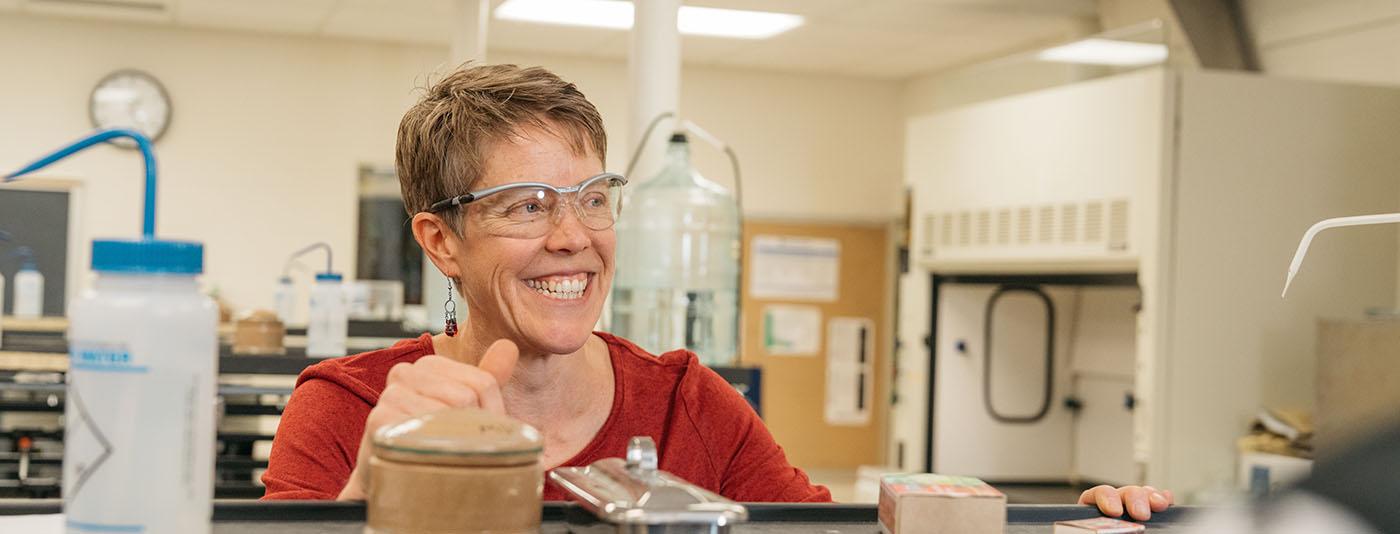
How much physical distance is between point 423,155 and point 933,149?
15.7 feet

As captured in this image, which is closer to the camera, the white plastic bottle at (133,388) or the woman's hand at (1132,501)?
the white plastic bottle at (133,388)

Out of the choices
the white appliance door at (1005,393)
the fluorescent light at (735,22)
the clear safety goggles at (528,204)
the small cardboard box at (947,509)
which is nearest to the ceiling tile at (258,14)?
the fluorescent light at (735,22)

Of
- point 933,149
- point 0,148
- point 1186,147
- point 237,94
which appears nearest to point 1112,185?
point 1186,147

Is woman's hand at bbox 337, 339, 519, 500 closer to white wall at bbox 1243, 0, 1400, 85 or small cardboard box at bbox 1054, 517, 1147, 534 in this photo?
small cardboard box at bbox 1054, 517, 1147, 534

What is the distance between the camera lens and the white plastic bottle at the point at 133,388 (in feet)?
2.41

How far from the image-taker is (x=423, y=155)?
1435 mm

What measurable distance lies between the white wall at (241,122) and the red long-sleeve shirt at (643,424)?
245 inches

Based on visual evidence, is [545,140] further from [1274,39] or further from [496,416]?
[1274,39]

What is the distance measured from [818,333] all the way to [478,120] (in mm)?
7416

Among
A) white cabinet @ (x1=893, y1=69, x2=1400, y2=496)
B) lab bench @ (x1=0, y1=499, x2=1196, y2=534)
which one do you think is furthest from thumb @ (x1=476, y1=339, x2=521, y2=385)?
white cabinet @ (x1=893, y1=69, x2=1400, y2=496)

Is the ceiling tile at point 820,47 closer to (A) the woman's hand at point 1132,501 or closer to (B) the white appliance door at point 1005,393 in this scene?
(B) the white appliance door at point 1005,393

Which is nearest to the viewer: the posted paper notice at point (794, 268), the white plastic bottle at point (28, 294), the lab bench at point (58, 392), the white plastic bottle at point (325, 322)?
the lab bench at point (58, 392)

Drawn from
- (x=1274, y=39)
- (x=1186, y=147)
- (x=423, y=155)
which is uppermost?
(x=1274, y=39)

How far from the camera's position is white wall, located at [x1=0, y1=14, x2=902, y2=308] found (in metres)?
7.39
